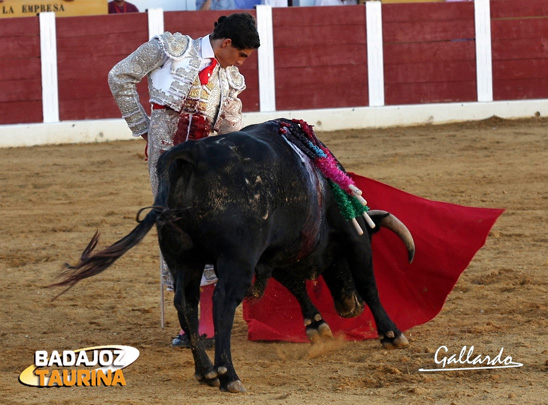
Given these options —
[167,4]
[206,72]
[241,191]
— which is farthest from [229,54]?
[167,4]

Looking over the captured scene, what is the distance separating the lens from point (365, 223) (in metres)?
3.84

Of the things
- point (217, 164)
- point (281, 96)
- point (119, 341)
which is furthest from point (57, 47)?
point (217, 164)

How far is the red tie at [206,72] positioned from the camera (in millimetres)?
3715

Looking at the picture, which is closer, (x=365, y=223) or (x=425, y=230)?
(x=365, y=223)

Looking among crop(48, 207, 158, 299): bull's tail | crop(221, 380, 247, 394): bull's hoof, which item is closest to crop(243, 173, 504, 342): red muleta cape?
crop(221, 380, 247, 394): bull's hoof

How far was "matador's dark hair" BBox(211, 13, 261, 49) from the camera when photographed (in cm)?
356

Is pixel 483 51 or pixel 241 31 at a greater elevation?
pixel 483 51

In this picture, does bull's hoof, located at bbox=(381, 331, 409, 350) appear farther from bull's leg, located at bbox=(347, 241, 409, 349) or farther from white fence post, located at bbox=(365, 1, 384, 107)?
white fence post, located at bbox=(365, 1, 384, 107)

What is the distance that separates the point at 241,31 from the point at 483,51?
749 cm

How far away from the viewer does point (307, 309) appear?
3965 mm

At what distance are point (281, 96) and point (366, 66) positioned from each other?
962mm

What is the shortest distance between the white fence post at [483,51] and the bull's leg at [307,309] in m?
7.00

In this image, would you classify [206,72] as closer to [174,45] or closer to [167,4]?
[174,45]

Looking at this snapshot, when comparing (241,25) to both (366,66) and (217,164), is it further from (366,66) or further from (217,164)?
(366,66)
